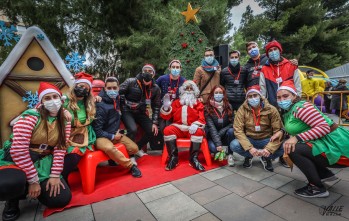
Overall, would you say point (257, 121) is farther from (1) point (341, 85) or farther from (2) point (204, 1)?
(2) point (204, 1)

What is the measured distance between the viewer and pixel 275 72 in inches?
143

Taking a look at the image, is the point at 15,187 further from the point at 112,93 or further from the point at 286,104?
the point at 286,104

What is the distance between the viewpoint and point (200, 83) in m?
4.38

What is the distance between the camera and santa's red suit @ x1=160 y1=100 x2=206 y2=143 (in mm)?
3541

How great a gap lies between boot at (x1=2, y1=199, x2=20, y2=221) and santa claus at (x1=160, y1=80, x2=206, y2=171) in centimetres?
199

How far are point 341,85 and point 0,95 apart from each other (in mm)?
10388

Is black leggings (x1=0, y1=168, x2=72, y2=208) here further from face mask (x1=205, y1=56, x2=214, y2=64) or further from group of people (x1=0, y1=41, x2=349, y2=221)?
face mask (x1=205, y1=56, x2=214, y2=64)

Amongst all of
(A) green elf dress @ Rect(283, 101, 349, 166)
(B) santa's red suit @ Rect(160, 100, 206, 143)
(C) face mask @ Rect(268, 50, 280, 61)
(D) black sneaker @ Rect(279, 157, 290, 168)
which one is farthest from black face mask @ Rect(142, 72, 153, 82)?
(D) black sneaker @ Rect(279, 157, 290, 168)

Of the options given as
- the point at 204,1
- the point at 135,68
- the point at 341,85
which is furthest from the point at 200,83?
the point at 204,1

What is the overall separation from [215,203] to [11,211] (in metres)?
2.23

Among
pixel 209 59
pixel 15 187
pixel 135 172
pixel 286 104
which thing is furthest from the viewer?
pixel 209 59

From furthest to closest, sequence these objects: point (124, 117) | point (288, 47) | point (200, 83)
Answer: point (288, 47), point (200, 83), point (124, 117)

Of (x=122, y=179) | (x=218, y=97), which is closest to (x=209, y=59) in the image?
(x=218, y=97)

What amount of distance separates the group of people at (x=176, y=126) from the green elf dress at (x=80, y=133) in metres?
0.01
